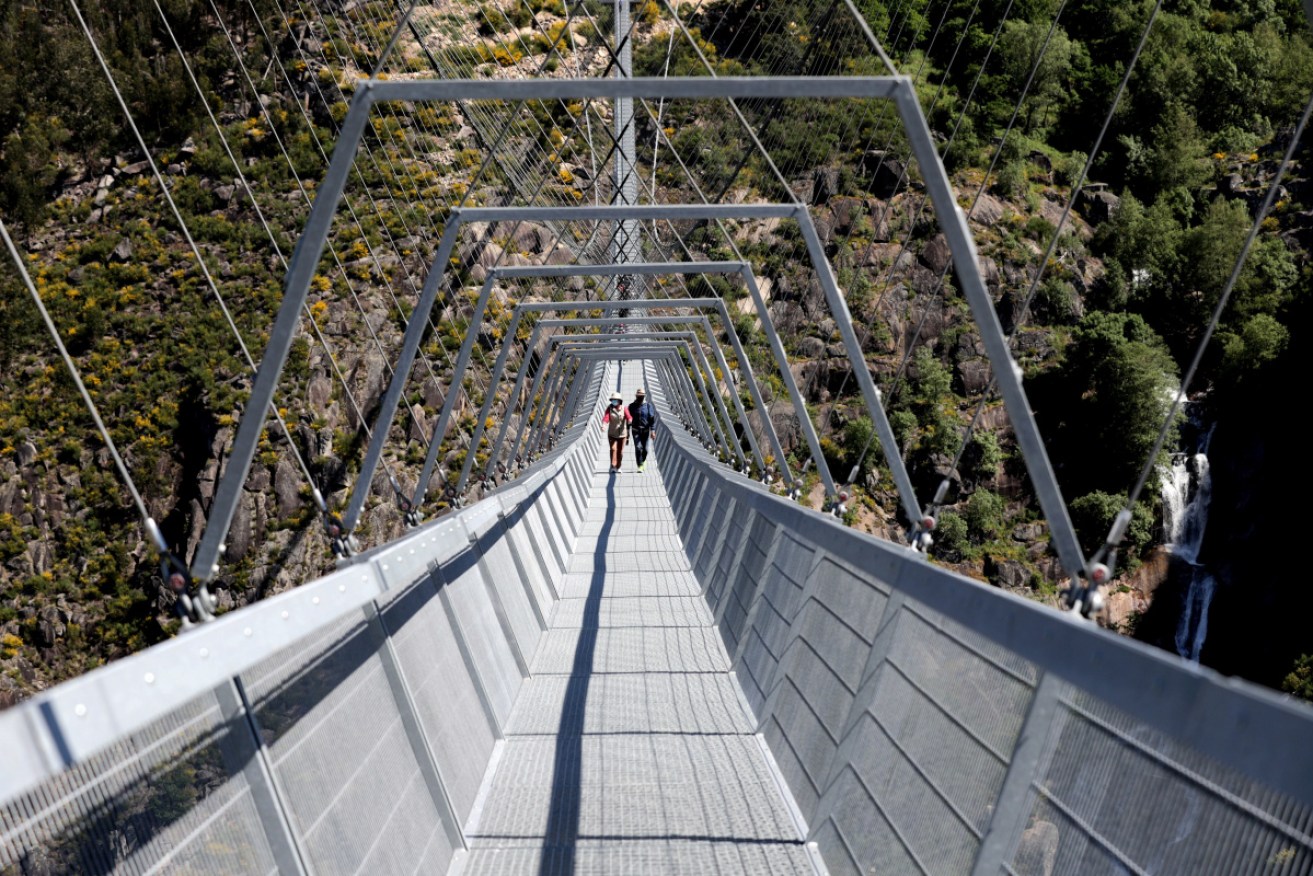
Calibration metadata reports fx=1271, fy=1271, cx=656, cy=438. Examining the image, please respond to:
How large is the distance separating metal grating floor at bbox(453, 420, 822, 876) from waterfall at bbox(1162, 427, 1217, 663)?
56780 millimetres

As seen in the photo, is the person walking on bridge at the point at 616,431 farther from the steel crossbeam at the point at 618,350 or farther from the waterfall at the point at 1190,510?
the waterfall at the point at 1190,510

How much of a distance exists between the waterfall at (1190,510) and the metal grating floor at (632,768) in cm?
5678

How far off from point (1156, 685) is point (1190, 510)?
66.4 meters

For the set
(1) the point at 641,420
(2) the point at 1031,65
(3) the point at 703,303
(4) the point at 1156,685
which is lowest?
(1) the point at 641,420

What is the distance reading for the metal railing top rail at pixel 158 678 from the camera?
2057 millimetres

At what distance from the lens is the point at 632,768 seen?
6.16m

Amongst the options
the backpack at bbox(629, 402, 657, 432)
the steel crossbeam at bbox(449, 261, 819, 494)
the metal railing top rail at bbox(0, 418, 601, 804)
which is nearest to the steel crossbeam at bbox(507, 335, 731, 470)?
the backpack at bbox(629, 402, 657, 432)

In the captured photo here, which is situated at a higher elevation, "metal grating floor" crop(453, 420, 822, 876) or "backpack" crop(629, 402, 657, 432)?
"backpack" crop(629, 402, 657, 432)

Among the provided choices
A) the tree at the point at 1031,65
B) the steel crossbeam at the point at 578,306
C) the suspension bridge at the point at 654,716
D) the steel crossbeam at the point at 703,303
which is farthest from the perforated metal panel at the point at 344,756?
the tree at the point at 1031,65

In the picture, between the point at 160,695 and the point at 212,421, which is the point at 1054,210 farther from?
the point at 160,695

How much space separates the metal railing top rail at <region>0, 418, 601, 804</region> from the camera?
2057 millimetres

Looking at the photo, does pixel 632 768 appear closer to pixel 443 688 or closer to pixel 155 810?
pixel 443 688

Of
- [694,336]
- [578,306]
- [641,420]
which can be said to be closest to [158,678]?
[578,306]

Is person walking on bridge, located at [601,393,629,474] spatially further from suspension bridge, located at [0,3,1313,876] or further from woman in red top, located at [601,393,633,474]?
suspension bridge, located at [0,3,1313,876]
